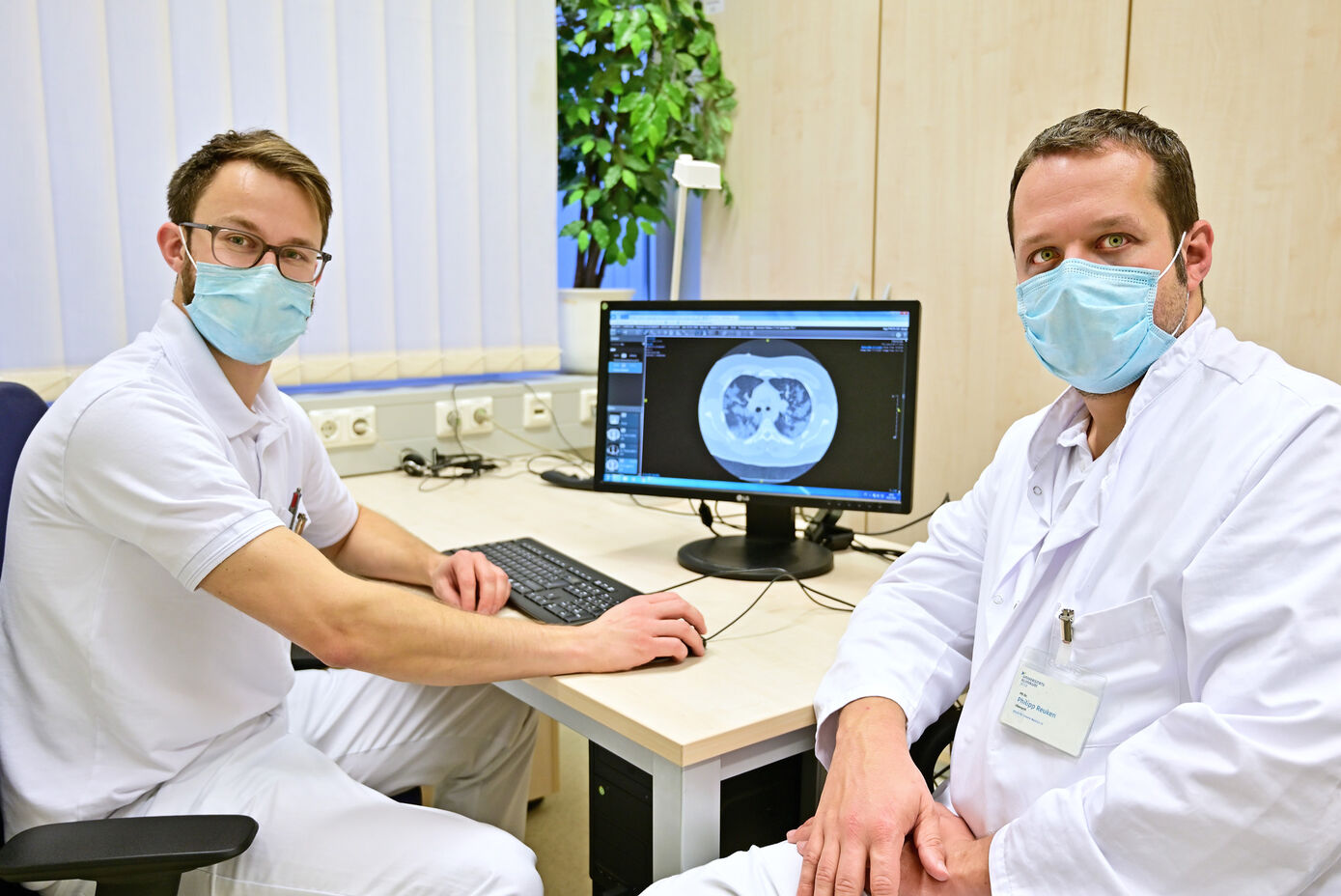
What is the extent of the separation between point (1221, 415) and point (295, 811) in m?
1.19

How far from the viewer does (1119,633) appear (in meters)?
1.04

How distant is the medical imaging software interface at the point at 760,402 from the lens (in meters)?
1.68

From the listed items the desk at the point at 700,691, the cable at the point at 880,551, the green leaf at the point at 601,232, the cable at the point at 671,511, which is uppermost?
the green leaf at the point at 601,232

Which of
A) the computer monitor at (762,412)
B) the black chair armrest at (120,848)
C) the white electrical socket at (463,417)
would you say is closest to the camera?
the black chair armrest at (120,848)

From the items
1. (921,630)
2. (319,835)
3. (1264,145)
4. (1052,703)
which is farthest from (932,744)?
(1264,145)

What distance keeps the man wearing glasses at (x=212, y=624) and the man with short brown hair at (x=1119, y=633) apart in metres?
0.36

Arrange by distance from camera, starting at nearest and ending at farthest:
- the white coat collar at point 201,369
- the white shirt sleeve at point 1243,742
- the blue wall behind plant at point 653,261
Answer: the white shirt sleeve at point 1243,742
the white coat collar at point 201,369
the blue wall behind plant at point 653,261

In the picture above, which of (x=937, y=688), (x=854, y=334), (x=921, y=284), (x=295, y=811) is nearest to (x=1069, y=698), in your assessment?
(x=937, y=688)

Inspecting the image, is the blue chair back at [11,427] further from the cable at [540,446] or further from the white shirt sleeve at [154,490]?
the cable at [540,446]

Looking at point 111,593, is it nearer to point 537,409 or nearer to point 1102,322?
point 1102,322

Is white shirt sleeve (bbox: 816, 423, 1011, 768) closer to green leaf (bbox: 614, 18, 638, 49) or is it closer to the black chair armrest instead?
the black chair armrest

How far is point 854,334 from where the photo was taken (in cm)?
170

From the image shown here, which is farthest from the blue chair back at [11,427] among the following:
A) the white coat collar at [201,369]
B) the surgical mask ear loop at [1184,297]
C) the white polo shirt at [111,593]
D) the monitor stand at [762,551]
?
the surgical mask ear loop at [1184,297]

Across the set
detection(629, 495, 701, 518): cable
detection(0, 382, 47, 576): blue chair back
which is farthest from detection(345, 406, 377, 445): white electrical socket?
detection(0, 382, 47, 576): blue chair back
